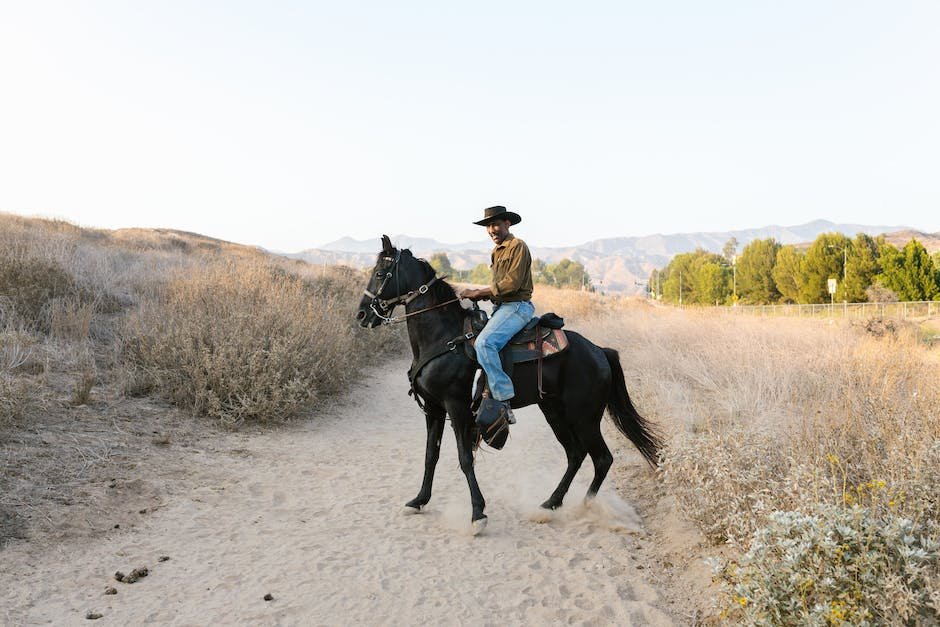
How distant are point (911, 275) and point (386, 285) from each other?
171ft

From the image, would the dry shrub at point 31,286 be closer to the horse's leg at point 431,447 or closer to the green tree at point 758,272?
the horse's leg at point 431,447

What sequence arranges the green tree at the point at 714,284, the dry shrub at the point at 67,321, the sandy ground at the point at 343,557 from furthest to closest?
the green tree at the point at 714,284 → the dry shrub at the point at 67,321 → the sandy ground at the point at 343,557

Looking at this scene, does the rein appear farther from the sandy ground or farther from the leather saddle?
the sandy ground

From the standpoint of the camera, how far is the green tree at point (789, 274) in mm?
57812

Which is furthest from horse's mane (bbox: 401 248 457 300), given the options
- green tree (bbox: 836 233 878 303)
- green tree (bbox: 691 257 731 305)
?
green tree (bbox: 691 257 731 305)

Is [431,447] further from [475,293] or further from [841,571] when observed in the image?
[841,571]

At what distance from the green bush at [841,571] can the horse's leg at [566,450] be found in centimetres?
245

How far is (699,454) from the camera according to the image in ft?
16.0

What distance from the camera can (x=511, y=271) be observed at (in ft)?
17.4

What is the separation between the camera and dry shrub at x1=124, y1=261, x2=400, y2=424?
8477mm

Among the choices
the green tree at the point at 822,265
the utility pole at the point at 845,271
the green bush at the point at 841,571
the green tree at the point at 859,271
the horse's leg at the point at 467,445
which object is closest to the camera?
the green bush at the point at 841,571

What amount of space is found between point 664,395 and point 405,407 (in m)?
4.97

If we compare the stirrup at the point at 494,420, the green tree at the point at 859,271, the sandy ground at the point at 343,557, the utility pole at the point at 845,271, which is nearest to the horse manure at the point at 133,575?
the sandy ground at the point at 343,557

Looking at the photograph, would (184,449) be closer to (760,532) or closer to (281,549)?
(281,549)
